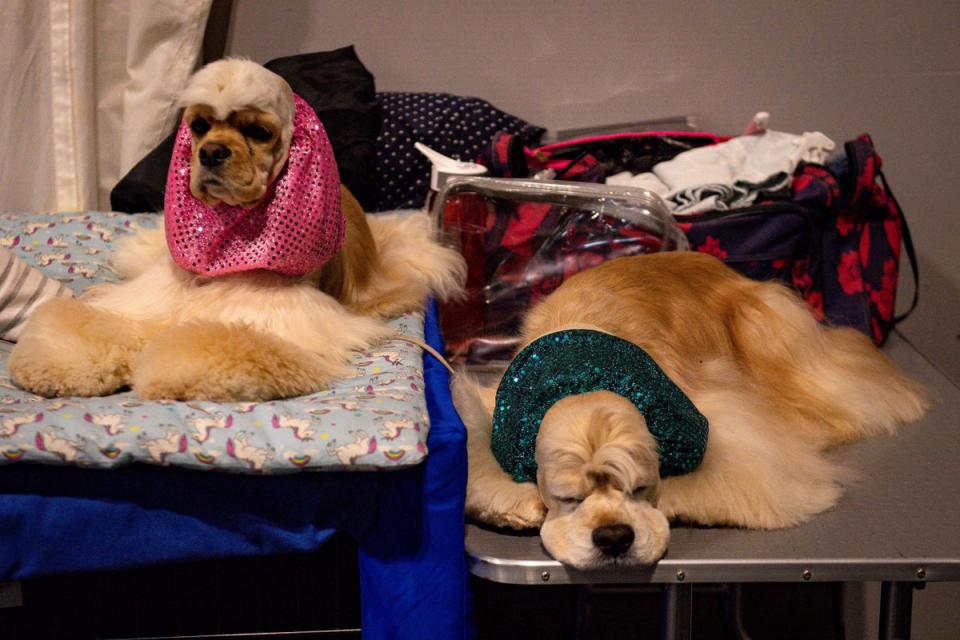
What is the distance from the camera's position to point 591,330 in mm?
1336

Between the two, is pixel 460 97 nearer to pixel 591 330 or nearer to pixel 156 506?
pixel 591 330

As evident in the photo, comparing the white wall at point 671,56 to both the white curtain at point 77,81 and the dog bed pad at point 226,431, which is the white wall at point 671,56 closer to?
the white curtain at point 77,81

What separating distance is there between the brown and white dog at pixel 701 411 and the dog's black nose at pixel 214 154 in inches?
19.3

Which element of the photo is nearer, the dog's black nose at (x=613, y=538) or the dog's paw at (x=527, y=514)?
the dog's black nose at (x=613, y=538)

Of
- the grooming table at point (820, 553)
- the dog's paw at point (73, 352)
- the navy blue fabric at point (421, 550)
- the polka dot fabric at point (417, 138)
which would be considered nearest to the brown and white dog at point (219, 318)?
the dog's paw at point (73, 352)

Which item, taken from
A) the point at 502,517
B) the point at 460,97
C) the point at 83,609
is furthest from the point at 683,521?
the point at 460,97

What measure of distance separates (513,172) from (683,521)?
3.20 ft

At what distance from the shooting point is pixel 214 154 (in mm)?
1273

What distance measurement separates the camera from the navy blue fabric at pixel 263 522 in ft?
3.60

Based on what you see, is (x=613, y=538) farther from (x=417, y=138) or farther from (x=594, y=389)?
(x=417, y=138)

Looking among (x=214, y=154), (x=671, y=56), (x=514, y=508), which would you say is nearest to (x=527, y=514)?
(x=514, y=508)

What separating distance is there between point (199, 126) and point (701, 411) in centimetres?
81

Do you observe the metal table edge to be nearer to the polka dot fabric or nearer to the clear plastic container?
the clear plastic container

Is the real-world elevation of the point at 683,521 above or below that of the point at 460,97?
below
